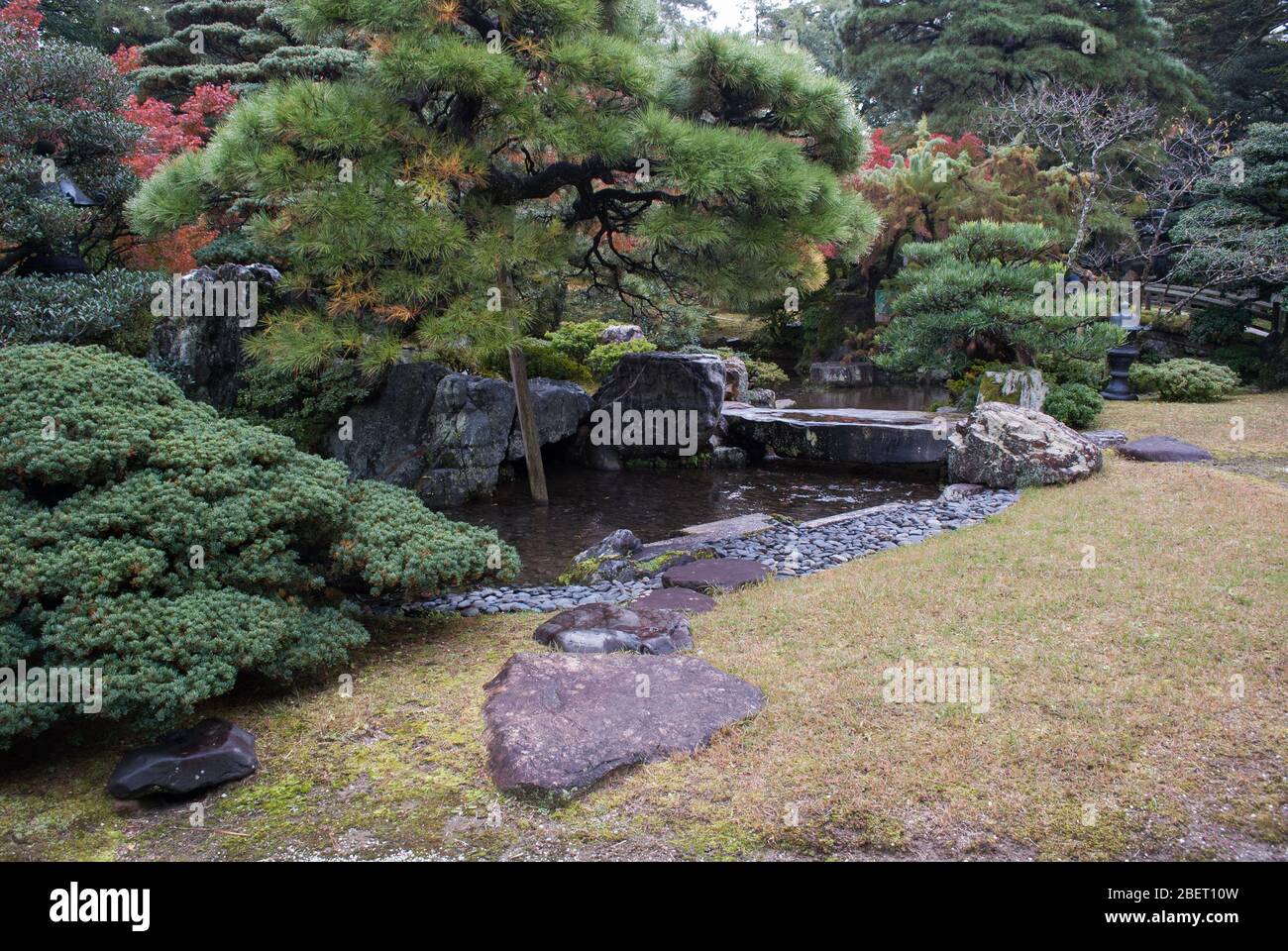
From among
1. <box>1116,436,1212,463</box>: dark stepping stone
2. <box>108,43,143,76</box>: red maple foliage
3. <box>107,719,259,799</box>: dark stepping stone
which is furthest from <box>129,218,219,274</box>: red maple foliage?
<box>1116,436,1212,463</box>: dark stepping stone

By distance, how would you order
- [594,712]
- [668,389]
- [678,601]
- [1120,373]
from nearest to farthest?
[594,712], [678,601], [668,389], [1120,373]

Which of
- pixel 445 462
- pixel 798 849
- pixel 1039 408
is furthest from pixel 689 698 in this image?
pixel 1039 408

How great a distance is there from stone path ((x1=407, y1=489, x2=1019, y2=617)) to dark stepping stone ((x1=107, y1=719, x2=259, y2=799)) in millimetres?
2013

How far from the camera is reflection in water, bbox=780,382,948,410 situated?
1461cm

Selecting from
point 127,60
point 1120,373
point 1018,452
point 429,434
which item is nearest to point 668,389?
point 429,434

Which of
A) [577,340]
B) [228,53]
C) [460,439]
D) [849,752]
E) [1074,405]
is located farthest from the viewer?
[228,53]

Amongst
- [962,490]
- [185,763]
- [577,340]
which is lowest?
[185,763]

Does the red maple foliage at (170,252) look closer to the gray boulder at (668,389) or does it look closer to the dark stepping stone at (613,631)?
the gray boulder at (668,389)

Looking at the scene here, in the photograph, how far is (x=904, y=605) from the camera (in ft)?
16.0

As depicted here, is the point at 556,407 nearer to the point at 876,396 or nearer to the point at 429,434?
the point at 429,434

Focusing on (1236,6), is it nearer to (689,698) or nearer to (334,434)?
(334,434)

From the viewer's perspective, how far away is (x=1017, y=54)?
65.9ft

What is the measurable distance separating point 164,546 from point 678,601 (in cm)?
286

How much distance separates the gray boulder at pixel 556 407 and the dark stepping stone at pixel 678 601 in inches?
210
